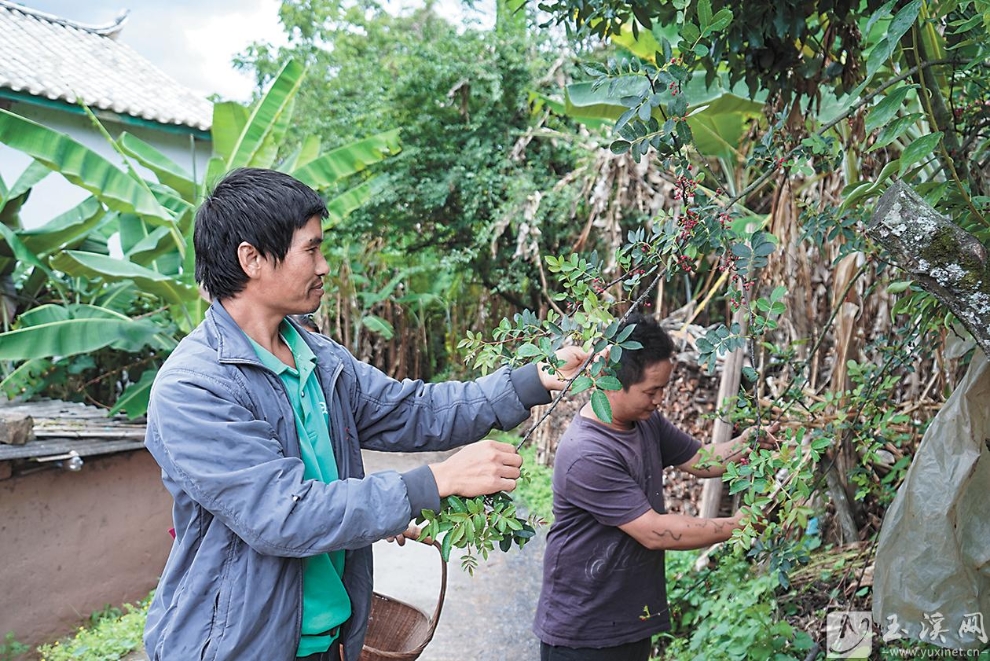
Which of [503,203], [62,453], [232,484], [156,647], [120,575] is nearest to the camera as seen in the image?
[232,484]

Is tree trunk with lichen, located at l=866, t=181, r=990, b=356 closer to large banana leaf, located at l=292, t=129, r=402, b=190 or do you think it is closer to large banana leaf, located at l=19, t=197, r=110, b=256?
large banana leaf, located at l=292, t=129, r=402, b=190

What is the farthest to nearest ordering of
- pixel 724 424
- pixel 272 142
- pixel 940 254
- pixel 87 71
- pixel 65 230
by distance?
1. pixel 87 71
2. pixel 272 142
3. pixel 65 230
4. pixel 724 424
5. pixel 940 254

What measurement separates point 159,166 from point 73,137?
3.77m

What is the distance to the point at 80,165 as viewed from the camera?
4957 mm

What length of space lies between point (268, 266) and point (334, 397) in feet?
1.17

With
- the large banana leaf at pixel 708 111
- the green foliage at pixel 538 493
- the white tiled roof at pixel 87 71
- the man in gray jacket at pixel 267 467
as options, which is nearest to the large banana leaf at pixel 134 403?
the green foliage at pixel 538 493

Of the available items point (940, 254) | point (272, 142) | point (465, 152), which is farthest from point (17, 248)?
point (940, 254)

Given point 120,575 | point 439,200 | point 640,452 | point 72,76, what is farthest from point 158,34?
point 640,452

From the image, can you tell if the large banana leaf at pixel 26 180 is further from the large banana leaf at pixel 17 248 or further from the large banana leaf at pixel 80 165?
the large banana leaf at pixel 80 165

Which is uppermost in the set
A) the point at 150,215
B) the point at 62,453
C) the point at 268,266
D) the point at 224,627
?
the point at 150,215

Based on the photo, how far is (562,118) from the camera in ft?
28.3

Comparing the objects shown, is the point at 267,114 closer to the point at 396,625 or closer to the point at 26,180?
the point at 26,180

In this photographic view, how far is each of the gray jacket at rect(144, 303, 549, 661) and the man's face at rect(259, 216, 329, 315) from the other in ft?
0.39

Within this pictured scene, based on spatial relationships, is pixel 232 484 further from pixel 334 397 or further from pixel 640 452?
pixel 640 452
